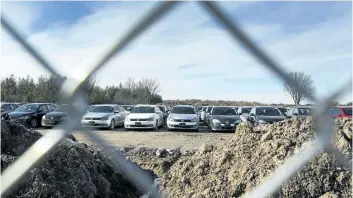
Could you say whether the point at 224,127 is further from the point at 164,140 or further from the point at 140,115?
the point at 164,140

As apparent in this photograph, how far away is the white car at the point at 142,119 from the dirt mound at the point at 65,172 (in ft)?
39.9

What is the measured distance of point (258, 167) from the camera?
242 inches

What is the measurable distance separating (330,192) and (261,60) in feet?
16.5

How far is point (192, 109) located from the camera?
20.4 meters

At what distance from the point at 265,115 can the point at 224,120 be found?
198 cm

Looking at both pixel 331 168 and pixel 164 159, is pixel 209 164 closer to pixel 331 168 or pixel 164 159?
pixel 331 168

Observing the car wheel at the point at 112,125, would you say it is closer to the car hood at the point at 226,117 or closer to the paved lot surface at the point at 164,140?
the paved lot surface at the point at 164,140

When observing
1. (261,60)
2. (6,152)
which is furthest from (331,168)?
(261,60)

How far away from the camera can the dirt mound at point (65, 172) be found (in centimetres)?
488

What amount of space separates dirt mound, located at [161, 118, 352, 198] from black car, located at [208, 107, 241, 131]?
36.9 ft

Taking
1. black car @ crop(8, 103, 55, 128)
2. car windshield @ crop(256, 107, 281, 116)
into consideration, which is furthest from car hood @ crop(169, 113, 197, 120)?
black car @ crop(8, 103, 55, 128)

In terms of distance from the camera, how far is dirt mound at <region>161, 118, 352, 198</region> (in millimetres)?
5641

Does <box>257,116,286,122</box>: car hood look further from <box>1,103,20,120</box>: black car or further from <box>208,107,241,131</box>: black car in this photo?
<box>1,103,20,120</box>: black car

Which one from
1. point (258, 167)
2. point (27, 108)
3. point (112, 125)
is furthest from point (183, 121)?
point (258, 167)
